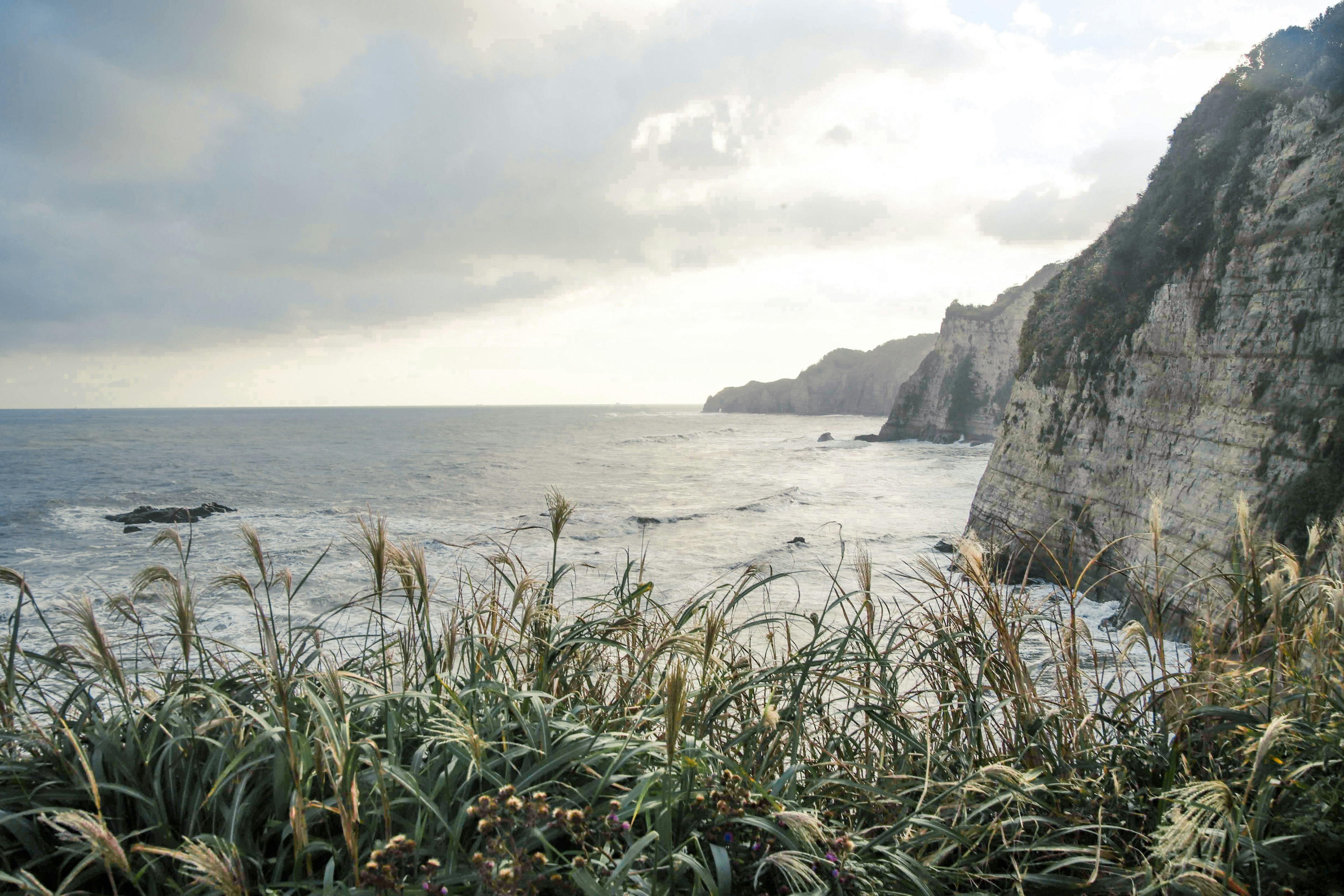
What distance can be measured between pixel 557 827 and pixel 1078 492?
14861 millimetres

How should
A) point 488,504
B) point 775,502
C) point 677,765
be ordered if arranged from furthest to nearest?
point 488,504, point 775,502, point 677,765

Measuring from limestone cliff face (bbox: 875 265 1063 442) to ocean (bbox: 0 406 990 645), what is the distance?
2.90 m

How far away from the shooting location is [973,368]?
2058 inches

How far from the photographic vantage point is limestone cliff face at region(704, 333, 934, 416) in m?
126

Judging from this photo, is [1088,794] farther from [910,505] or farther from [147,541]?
[147,541]

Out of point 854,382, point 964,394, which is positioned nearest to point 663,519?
point 964,394

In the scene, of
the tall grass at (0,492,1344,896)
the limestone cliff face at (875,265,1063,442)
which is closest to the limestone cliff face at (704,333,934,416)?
the limestone cliff face at (875,265,1063,442)

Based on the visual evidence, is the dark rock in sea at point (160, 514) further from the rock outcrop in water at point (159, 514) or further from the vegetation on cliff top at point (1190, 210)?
the vegetation on cliff top at point (1190, 210)

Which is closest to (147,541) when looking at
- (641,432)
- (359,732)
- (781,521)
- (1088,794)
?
(781,521)

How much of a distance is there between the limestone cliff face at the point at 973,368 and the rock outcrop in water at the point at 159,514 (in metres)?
49.5

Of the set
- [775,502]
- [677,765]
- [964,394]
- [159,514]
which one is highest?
[964,394]

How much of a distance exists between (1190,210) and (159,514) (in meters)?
32.3

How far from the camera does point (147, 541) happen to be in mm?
21062

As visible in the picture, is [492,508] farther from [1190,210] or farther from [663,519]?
[1190,210]
